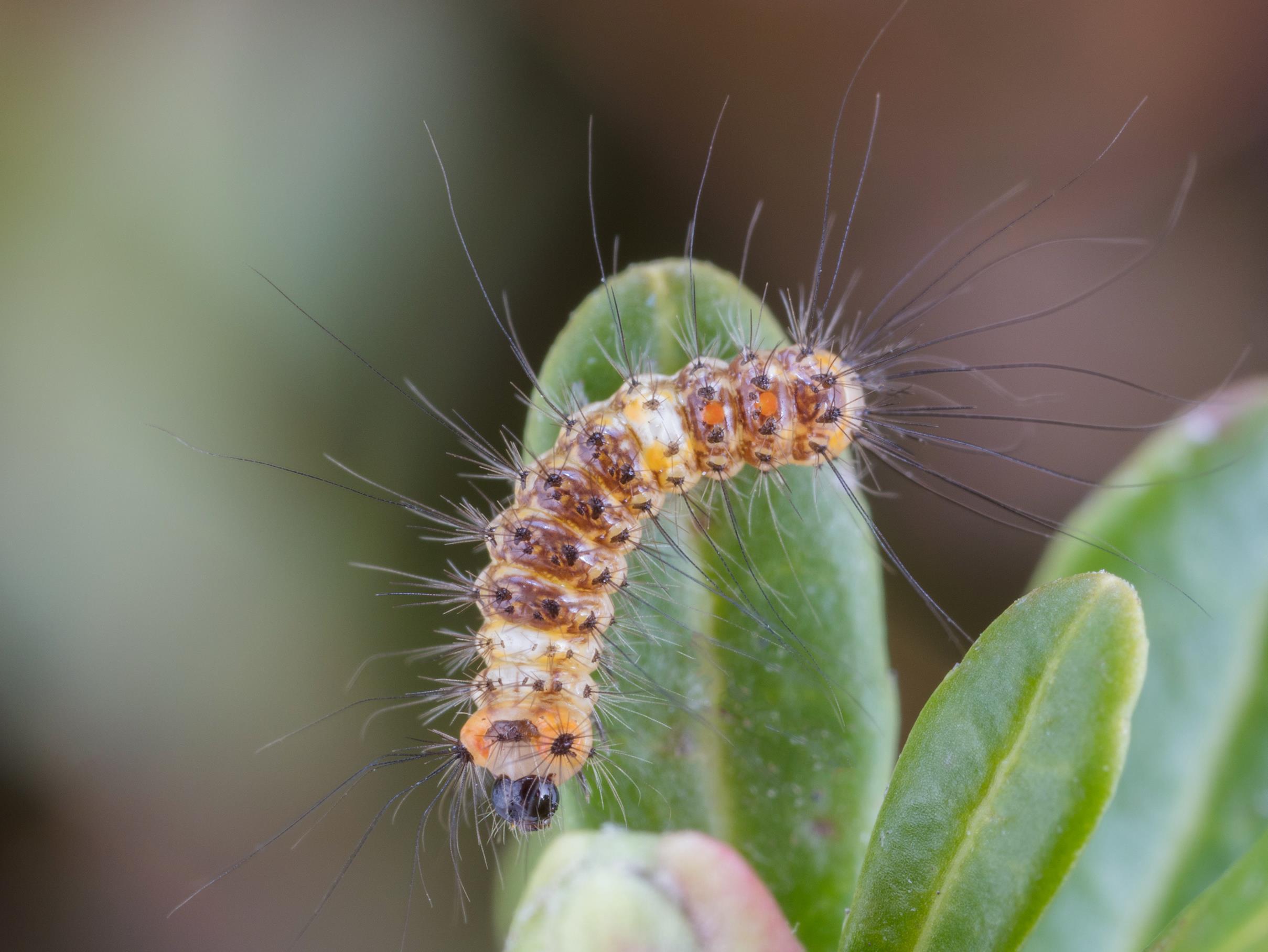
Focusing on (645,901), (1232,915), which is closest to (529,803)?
(645,901)

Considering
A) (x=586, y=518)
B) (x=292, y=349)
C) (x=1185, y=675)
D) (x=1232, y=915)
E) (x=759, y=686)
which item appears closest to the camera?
(x=1232, y=915)

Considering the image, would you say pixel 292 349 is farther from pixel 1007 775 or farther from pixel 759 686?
pixel 1007 775

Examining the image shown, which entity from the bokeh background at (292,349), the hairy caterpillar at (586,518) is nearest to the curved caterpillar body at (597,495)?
A: the hairy caterpillar at (586,518)

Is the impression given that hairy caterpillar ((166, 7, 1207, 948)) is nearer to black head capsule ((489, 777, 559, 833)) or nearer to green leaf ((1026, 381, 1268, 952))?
black head capsule ((489, 777, 559, 833))

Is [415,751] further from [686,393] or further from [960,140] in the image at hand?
[960,140]

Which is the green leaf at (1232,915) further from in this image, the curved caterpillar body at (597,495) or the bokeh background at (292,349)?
the bokeh background at (292,349)
